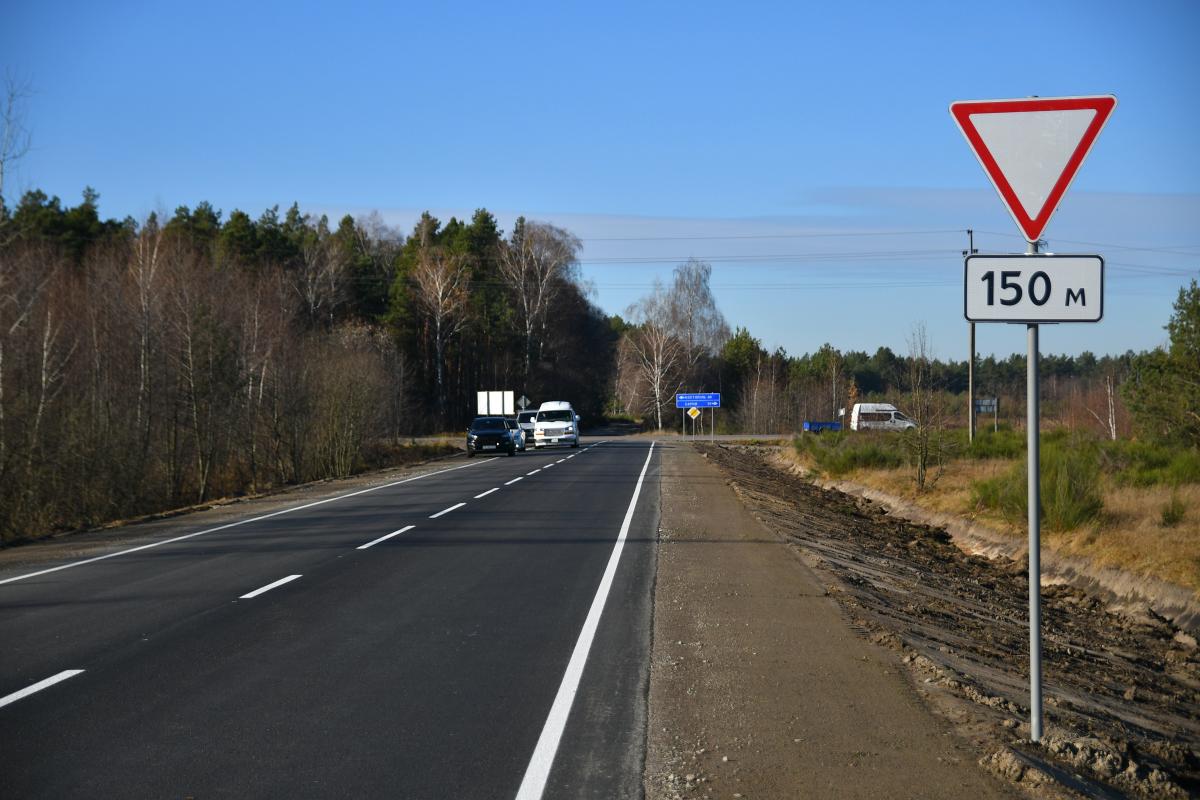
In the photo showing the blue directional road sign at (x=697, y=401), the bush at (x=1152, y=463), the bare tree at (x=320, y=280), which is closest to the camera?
the bush at (x=1152, y=463)

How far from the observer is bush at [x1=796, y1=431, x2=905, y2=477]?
36188 mm

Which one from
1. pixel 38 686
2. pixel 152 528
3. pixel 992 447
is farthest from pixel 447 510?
pixel 992 447

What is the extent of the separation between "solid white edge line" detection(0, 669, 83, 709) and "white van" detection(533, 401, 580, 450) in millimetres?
47902

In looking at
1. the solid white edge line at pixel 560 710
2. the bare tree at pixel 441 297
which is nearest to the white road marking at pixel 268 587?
the solid white edge line at pixel 560 710

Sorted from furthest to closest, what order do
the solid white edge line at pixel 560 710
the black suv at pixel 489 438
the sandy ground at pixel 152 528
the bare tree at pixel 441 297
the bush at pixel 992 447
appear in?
the bare tree at pixel 441 297 < the black suv at pixel 489 438 < the bush at pixel 992 447 < the sandy ground at pixel 152 528 < the solid white edge line at pixel 560 710

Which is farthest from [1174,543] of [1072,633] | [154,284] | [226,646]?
[154,284]

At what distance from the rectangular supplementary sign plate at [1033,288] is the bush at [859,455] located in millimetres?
29459

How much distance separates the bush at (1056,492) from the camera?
19.2m

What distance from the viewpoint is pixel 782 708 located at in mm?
7027

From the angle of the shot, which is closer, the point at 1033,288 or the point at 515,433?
the point at 1033,288

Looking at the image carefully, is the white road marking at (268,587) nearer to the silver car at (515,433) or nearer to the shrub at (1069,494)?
the shrub at (1069,494)

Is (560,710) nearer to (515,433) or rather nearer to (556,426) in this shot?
(515,433)

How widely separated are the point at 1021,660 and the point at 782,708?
11.7 feet

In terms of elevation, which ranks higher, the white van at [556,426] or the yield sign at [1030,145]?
the yield sign at [1030,145]
